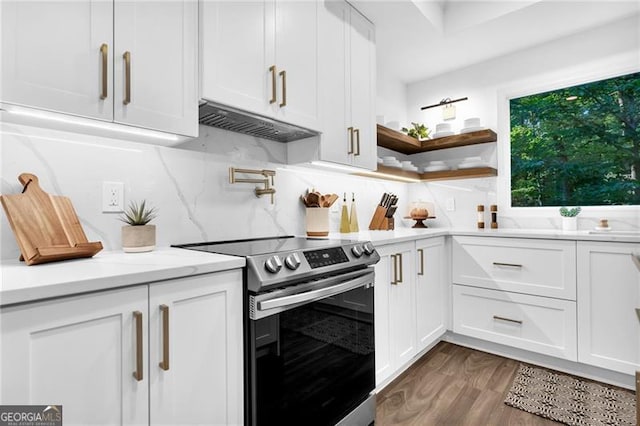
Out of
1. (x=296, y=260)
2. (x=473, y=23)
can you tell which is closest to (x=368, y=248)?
(x=296, y=260)

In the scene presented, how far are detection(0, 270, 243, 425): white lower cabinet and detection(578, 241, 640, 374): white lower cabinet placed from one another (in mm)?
2202

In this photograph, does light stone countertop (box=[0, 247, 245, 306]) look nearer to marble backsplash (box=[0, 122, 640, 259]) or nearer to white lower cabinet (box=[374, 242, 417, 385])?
marble backsplash (box=[0, 122, 640, 259])

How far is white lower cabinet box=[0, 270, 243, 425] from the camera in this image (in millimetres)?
801

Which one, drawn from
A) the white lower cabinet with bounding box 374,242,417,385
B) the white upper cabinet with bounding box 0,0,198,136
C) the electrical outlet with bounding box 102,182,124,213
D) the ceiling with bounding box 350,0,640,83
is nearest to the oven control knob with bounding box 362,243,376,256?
the white lower cabinet with bounding box 374,242,417,385

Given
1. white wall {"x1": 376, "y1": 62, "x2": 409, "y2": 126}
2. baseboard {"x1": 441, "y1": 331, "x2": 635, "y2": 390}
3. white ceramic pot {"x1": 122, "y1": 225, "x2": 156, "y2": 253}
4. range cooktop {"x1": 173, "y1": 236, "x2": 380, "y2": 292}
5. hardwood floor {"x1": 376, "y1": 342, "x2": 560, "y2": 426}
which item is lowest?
hardwood floor {"x1": 376, "y1": 342, "x2": 560, "y2": 426}

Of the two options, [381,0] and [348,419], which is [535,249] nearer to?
[348,419]

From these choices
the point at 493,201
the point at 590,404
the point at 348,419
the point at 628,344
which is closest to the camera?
the point at 348,419

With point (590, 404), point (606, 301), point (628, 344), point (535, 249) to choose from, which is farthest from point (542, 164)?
point (590, 404)

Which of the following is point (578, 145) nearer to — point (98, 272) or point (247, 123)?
point (247, 123)

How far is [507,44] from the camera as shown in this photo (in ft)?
9.23

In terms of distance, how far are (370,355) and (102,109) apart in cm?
162

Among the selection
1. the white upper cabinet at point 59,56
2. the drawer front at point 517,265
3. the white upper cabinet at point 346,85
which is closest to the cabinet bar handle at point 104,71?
the white upper cabinet at point 59,56

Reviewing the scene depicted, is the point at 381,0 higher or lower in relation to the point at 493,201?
higher

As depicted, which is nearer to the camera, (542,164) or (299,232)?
(299,232)
